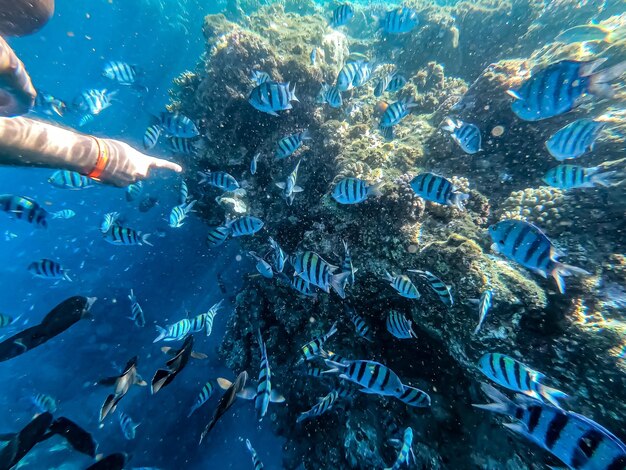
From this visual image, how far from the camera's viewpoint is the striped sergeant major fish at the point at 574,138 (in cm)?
328

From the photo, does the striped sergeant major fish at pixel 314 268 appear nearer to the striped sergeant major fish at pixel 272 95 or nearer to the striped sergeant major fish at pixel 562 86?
the striped sergeant major fish at pixel 272 95

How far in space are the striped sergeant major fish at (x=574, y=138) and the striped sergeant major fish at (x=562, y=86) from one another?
1.17 ft

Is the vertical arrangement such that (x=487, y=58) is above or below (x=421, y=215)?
above

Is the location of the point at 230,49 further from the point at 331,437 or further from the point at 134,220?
the point at 134,220

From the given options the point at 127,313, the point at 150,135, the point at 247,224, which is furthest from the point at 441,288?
the point at 127,313

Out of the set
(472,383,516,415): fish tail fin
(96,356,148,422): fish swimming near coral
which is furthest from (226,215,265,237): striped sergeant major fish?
(472,383,516,415): fish tail fin

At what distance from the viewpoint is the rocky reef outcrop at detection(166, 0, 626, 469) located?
3607 mm

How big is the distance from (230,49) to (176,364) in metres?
7.45

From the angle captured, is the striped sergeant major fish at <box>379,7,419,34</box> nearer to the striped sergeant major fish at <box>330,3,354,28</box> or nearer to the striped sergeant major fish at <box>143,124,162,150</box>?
the striped sergeant major fish at <box>330,3,354,28</box>

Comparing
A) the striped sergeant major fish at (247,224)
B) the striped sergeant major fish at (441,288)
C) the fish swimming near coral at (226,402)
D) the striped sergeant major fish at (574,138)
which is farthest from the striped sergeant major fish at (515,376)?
the striped sergeant major fish at (247,224)

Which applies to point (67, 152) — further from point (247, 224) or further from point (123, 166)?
point (247, 224)

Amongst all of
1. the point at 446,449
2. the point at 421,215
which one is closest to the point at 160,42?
the point at 421,215

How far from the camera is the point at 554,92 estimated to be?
3.06 m

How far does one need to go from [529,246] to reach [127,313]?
54.4 ft
